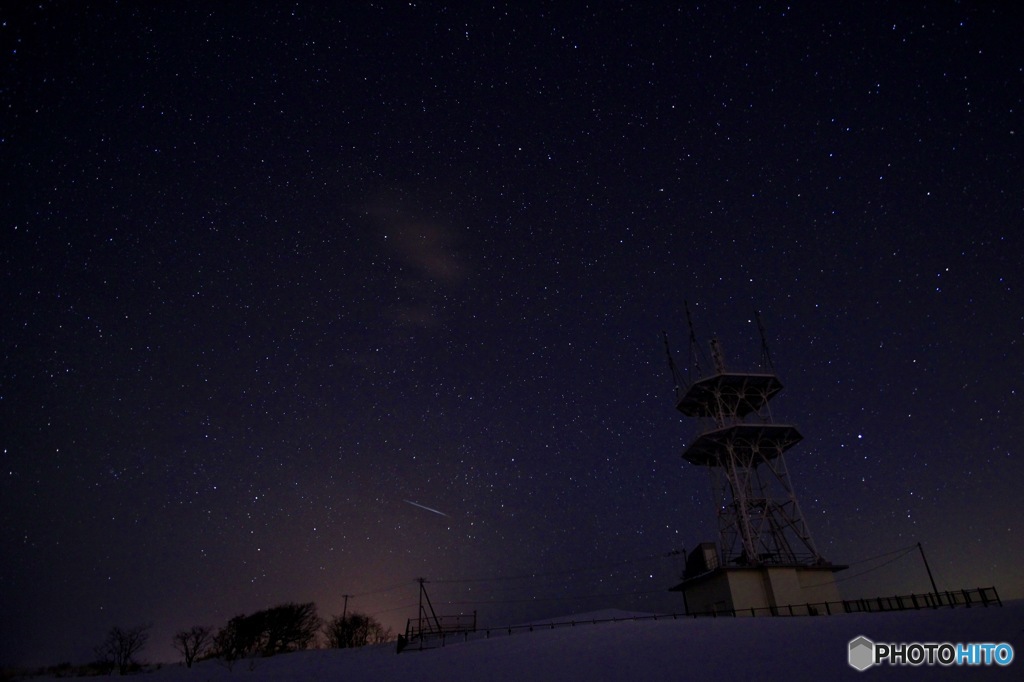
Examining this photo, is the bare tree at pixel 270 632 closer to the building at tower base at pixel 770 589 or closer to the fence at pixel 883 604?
the fence at pixel 883 604

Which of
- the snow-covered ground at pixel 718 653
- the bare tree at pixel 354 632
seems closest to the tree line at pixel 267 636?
the bare tree at pixel 354 632

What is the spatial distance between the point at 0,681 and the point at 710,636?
48035 millimetres

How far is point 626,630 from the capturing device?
26.1m

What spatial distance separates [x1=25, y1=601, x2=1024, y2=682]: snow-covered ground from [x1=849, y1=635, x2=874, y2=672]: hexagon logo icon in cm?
32

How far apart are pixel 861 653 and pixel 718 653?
405 centimetres

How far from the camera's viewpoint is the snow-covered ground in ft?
44.5

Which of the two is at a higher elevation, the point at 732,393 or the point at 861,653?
the point at 732,393

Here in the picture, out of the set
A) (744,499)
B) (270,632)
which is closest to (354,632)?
(270,632)

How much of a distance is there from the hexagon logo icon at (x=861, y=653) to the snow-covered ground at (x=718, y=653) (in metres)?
0.32

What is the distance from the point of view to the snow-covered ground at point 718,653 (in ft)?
44.5

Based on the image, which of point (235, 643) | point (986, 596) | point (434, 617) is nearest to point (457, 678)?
point (986, 596)

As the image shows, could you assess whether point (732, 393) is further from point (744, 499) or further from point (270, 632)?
point (270, 632)
